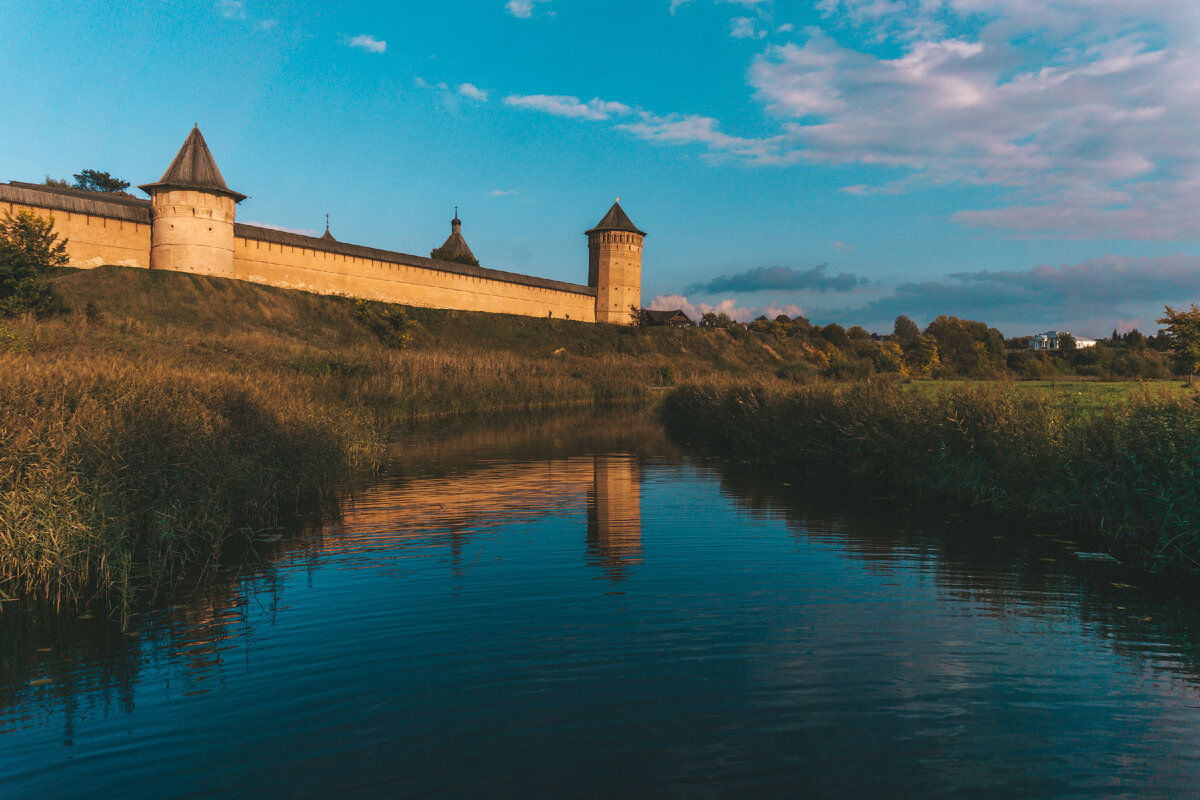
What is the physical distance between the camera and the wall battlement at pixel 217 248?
108ft

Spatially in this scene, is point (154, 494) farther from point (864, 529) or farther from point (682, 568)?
point (864, 529)

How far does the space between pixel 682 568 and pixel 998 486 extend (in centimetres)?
484

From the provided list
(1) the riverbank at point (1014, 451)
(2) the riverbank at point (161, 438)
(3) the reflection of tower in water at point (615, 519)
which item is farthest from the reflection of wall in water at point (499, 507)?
(1) the riverbank at point (1014, 451)

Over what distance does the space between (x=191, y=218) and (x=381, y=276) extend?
36.4ft

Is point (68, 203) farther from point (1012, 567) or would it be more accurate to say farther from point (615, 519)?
point (1012, 567)

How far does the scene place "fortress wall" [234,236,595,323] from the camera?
127ft

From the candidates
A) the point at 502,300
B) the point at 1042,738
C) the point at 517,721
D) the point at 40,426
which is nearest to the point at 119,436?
the point at 40,426

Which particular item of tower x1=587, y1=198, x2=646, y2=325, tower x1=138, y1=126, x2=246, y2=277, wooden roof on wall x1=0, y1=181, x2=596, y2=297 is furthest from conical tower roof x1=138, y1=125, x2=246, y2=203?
tower x1=587, y1=198, x2=646, y2=325

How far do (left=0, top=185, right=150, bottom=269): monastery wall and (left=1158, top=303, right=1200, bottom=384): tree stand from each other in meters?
46.1

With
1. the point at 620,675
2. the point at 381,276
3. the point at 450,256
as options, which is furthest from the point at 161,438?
the point at 450,256

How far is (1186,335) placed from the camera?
1054 inches

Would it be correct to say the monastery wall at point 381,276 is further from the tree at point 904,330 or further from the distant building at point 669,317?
the tree at point 904,330

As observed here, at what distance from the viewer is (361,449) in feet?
39.3

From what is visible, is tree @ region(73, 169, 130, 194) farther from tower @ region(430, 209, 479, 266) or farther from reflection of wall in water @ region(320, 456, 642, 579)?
reflection of wall in water @ region(320, 456, 642, 579)
